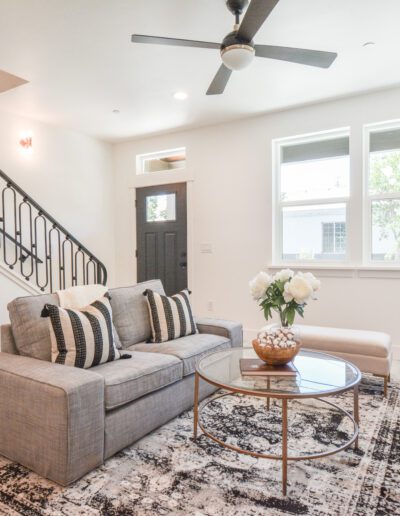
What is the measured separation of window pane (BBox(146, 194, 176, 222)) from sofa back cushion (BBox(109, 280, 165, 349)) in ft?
8.27

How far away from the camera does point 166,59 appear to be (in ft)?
10.6

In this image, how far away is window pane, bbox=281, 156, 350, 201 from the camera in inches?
168

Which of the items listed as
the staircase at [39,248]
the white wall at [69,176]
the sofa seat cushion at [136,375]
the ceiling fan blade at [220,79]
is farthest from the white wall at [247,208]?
the sofa seat cushion at [136,375]

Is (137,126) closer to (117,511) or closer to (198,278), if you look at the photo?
(198,278)

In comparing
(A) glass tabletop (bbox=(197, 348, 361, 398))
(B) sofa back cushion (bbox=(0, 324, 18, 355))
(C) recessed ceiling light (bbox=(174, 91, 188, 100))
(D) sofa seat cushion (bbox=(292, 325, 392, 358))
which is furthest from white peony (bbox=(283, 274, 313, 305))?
(C) recessed ceiling light (bbox=(174, 91, 188, 100))

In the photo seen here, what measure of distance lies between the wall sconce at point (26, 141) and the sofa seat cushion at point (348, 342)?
156 inches

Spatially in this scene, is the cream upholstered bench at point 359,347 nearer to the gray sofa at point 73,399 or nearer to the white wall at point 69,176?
the gray sofa at point 73,399

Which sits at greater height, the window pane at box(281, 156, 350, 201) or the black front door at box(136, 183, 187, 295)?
the window pane at box(281, 156, 350, 201)

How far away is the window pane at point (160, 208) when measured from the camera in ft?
17.6

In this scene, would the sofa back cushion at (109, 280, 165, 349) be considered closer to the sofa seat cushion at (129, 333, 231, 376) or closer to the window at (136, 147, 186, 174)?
the sofa seat cushion at (129, 333, 231, 376)

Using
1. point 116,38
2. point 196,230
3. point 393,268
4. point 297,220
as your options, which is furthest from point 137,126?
point 393,268

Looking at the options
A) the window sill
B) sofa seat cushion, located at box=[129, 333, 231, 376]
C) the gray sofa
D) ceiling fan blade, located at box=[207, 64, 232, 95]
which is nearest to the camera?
the gray sofa

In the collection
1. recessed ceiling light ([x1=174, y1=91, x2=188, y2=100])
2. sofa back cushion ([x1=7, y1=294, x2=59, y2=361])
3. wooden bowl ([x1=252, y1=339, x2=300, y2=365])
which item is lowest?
wooden bowl ([x1=252, y1=339, x2=300, y2=365])

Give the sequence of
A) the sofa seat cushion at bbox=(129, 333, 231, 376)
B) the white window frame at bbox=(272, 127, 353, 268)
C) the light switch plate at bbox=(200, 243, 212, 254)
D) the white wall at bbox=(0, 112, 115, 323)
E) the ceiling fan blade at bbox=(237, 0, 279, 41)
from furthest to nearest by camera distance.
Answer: the light switch plate at bbox=(200, 243, 212, 254)
the white wall at bbox=(0, 112, 115, 323)
the white window frame at bbox=(272, 127, 353, 268)
the sofa seat cushion at bbox=(129, 333, 231, 376)
the ceiling fan blade at bbox=(237, 0, 279, 41)
